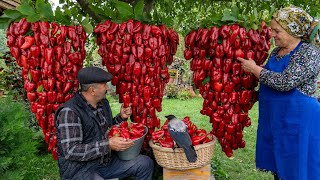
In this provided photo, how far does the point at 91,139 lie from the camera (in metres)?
2.72

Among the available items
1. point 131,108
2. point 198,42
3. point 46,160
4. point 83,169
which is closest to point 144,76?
point 131,108

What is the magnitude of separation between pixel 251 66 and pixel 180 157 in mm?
819

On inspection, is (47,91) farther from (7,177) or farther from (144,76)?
(7,177)

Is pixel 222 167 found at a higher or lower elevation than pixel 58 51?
lower

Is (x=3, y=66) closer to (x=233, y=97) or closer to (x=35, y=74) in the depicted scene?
(x=35, y=74)

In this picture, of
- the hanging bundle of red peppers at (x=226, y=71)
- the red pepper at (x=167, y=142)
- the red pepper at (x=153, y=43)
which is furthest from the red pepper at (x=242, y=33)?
A: the red pepper at (x=167, y=142)

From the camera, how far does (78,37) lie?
8.00 ft

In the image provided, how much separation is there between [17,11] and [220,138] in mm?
1701

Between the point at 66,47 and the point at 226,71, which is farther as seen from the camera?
the point at 226,71

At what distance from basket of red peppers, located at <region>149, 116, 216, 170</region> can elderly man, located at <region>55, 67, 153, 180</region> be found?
214mm

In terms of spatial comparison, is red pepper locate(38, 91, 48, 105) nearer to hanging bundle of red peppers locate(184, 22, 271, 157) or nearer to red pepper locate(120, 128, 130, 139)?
red pepper locate(120, 128, 130, 139)

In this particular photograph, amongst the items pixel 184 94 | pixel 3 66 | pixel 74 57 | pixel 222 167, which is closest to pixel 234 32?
pixel 74 57

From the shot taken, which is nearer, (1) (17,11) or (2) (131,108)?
(1) (17,11)

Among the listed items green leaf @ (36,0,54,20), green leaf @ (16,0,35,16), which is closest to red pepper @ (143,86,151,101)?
green leaf @ (36,0,54,20)
